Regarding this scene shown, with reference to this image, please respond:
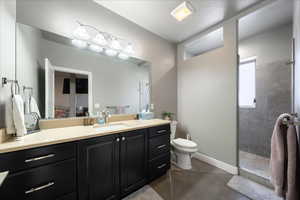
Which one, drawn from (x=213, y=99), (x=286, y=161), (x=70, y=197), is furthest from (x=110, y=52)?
(x=286, y=161)

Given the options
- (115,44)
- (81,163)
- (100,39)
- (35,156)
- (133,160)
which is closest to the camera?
(35,156)

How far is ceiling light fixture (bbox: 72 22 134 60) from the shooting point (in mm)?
1712

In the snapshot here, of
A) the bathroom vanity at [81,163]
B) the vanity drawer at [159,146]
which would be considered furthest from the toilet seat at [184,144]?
the bathroom vanity at [81,163]

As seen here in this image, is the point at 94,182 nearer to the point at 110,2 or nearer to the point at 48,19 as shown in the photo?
the point at 48,19

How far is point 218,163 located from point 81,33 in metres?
3.08

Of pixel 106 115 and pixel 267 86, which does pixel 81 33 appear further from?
pixel 267 86

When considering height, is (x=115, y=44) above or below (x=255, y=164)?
above

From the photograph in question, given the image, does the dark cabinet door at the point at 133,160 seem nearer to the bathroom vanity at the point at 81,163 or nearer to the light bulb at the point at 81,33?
the bathroom vanity at the point at 81,163

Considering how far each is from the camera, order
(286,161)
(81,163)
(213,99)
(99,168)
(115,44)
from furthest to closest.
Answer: (213,99) < (115,44) < (99,168) < (81,163) < (286,161)

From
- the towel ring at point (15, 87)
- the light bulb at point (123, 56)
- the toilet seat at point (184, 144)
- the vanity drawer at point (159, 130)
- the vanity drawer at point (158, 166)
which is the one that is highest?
the light bulb at point (123, 56)

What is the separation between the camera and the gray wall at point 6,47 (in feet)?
3.62

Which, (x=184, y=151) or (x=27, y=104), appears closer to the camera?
(x=27, y=104)

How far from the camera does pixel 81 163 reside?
1202 mm

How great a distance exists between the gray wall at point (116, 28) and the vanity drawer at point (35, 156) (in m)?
1.39
